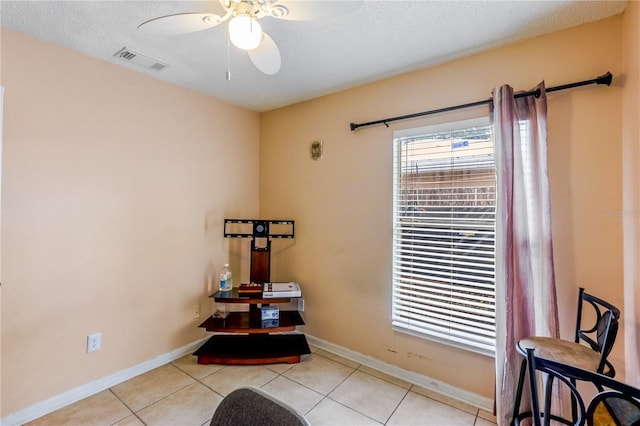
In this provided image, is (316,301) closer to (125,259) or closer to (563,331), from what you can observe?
(125,259)

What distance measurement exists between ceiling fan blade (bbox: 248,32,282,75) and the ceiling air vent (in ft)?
3.56

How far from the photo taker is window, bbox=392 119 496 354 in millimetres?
1937

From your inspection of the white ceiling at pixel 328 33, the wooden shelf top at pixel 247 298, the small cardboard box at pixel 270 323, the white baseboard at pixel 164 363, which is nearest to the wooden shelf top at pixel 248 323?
the small cardboard box at pixel 270 323

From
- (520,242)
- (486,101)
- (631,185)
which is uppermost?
(486,101)

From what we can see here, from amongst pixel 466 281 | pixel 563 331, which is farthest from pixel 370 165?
pixel 563 331

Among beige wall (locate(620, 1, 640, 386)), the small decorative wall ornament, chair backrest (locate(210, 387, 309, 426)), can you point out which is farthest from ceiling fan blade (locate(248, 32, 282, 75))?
beige wall (locate(620, 1, 640, 386))

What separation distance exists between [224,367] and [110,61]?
2.51 meters

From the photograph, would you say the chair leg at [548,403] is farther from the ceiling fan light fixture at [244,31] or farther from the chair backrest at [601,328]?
the ceiling fan light fixture at [244,31]

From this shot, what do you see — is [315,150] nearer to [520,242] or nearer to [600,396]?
[520,242]

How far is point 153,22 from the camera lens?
1247 millimetres

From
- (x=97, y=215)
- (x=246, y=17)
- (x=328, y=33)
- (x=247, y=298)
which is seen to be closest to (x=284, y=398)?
(x=247, y=298)

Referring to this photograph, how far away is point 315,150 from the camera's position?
2.80m

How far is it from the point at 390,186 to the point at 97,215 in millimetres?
2200

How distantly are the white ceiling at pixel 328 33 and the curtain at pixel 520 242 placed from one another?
1.27 ft
